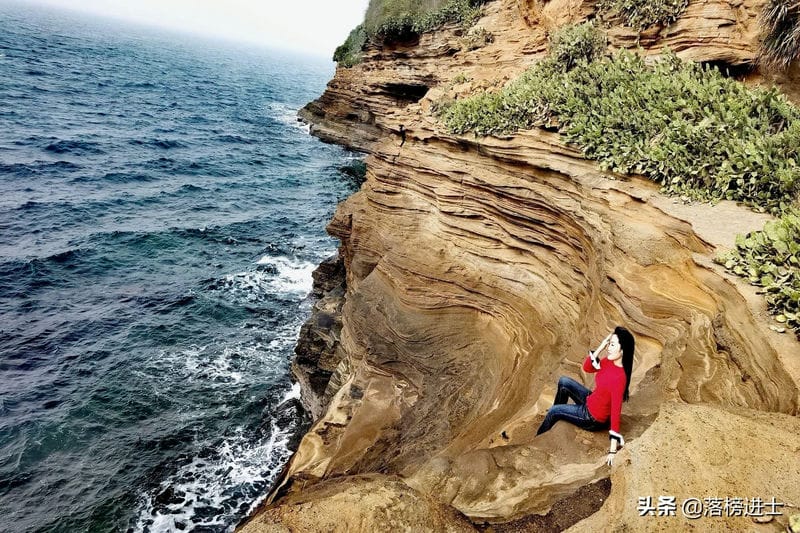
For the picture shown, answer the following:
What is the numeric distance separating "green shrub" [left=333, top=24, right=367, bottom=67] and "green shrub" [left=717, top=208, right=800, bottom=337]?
41315 millimetres

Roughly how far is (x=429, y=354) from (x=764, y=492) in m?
7.33

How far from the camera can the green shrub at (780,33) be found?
995 cm

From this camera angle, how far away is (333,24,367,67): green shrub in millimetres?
44438

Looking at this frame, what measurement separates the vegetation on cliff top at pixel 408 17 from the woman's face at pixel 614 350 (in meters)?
22.8

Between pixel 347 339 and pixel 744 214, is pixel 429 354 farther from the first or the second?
pixel 744 214

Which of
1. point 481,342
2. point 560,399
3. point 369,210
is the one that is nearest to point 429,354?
point 481,342

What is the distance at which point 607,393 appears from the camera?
5645mm

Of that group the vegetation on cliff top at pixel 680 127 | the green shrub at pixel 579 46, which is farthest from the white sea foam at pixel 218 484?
the green shrub at pixel 579 46

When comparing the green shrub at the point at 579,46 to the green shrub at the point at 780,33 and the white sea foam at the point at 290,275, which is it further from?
the white sea foam at the point at 290,275

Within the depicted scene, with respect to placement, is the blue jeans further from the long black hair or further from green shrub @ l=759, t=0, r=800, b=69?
green shrub @ l=759, t=0, r=800, b=69

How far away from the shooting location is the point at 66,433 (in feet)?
44.2

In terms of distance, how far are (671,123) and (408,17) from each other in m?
29.4

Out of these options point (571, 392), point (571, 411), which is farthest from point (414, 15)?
point (571, 411)

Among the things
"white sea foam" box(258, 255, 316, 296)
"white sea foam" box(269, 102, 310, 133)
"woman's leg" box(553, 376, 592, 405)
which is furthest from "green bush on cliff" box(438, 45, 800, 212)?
"white sea foam" box(269, 102, 310, 133)
